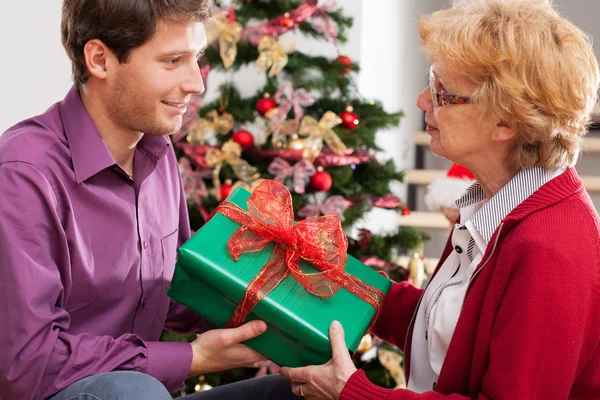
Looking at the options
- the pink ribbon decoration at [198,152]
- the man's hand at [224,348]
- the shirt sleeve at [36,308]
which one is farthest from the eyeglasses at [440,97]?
the pink ribbon decoration at [198,152]

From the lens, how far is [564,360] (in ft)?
4.25

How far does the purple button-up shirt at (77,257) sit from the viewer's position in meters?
1.33

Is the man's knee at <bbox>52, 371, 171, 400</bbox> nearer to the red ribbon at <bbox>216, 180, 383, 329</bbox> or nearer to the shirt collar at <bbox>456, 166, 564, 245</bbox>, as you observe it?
the red ribbon at <bbox>216, 180, 383, 329</bbox>

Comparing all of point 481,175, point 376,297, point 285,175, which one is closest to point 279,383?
point 376,297

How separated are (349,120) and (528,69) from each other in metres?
1.35

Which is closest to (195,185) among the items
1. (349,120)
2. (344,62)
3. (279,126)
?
→ (279,126)

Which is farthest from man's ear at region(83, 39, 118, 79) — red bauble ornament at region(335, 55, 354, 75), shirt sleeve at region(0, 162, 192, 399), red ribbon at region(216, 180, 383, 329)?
red bauble ornament at region(335, 55, 354, 75)

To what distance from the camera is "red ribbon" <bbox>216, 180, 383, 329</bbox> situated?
147 cm

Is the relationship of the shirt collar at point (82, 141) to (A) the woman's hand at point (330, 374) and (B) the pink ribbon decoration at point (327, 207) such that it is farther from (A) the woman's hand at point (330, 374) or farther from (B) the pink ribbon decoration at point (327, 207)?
(B) the pink ribbon decoration at point (327, 207)

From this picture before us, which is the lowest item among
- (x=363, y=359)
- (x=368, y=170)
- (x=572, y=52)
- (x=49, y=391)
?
(x=363, y=359)

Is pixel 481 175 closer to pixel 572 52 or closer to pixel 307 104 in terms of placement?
pixel 572 52

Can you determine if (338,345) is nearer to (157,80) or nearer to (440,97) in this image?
(440,97)

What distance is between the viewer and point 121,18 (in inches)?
59.1

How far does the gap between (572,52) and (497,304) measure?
50 centimetres
